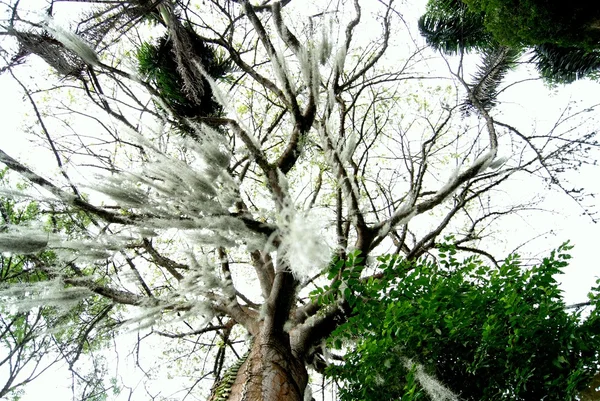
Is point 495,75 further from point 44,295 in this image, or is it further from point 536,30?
point 44,295

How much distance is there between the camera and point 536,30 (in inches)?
→ 120

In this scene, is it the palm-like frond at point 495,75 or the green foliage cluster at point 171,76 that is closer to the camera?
the green foliage cluster at point 171,76

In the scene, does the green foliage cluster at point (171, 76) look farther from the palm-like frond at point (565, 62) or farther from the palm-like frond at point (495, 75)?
the palm-like frond at point (565, 62)

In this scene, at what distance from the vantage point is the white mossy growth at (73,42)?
80.4 inches

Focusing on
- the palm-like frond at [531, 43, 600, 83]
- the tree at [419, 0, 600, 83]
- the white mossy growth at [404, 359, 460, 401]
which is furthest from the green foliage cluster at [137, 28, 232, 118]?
the palm-like frond at [531, 43, 600, 83]

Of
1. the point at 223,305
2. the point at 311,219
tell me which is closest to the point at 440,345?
the point at 311,219

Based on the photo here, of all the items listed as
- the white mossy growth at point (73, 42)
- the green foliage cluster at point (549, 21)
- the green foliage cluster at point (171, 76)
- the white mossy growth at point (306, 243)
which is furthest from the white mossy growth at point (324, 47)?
the green foliage cluster at point (549, 21)

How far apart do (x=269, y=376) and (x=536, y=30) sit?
349 centimetres

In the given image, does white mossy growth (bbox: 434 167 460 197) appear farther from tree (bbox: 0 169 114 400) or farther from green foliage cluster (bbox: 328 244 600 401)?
tree (bbox: 0 169 114 400)

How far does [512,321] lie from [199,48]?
3.02 metres

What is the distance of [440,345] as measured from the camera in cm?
154

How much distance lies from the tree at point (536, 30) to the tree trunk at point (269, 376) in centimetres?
299

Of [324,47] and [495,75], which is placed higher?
[495,75]

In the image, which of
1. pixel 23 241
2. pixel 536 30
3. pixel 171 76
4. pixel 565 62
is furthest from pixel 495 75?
pixel 23 241
